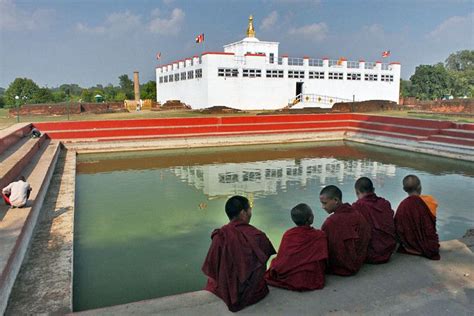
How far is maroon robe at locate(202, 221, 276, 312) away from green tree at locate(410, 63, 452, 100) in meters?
54.7

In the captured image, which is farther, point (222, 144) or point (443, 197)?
point (222, 144)

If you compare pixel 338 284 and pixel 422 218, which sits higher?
pixel 422 218

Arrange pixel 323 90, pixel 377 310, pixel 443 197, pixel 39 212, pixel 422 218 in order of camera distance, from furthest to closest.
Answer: pixel 323 90
pixel 443 197
pixel 39 212
pixel 422 218
pixel 377 310

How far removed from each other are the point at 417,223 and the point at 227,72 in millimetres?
25555

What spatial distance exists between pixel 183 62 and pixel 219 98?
259 inches

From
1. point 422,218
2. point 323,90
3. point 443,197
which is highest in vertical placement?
point 323,90

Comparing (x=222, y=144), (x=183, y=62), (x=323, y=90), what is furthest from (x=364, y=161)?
(x=183, y=62)

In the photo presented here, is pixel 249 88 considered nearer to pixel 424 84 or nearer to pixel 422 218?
pixel 422 218

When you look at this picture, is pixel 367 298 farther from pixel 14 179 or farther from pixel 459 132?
pixel 459 132

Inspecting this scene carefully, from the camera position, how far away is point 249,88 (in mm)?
29531

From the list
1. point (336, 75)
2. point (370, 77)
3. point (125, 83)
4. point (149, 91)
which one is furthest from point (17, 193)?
point (125, 83)

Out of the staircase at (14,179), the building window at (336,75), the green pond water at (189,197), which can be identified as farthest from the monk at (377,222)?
the building window at (336,75)

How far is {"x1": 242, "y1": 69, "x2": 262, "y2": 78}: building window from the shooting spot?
29322mm

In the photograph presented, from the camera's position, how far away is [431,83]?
53.3m
